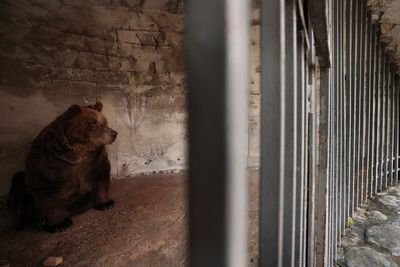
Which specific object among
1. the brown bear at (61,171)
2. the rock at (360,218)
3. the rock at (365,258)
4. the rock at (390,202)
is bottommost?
the rock at (390,202)

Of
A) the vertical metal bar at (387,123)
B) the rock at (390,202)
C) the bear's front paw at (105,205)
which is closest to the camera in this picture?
the bear's front paw at (105,205)

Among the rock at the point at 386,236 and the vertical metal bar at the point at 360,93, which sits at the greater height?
the vertical metal bar at the point at 360,93

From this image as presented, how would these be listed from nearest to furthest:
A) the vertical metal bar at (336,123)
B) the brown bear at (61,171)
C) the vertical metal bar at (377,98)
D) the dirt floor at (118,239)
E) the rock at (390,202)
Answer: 1. the vertical metal bar at (336,123)
2. the dirt floor at (118,239)
3. the brown bear at (61,171)
4. the rock at (390,202)
5. the vertical metal bar at (377,98)

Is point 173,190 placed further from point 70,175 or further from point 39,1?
point 39,1

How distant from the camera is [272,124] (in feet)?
1.98

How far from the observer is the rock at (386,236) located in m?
2.23

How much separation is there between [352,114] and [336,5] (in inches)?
48.3

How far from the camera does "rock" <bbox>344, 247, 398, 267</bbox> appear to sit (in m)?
1.99

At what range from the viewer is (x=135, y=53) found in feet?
14.0

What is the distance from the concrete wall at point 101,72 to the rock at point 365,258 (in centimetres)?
311

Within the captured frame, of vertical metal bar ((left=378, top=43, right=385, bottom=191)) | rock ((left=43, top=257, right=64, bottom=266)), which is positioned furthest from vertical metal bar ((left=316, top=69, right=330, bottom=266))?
vertical metal bar ((left=378, top=43, right=385, bottom=191))

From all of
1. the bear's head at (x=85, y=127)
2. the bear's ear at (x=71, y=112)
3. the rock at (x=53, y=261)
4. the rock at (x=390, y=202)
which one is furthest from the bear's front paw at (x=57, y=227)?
the rock at (x=390, y=202)

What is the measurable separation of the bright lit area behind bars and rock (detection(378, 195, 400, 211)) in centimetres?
4

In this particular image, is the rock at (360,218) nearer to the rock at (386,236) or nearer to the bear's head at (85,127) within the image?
the rock at (386,236)
